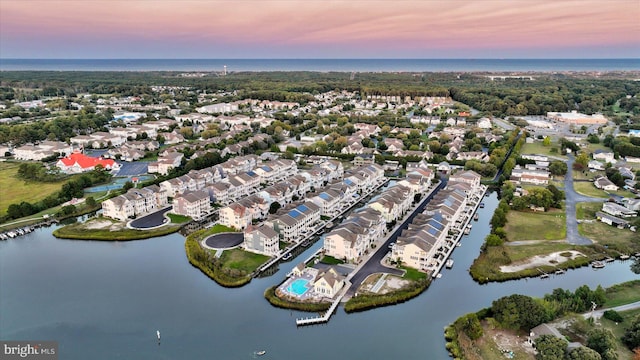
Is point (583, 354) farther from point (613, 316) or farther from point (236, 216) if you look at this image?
point (236, 216)

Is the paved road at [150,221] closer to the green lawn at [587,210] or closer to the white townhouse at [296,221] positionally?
the white townhouse at [296,221]

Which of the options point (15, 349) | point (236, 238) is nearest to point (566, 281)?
point (236, 238)

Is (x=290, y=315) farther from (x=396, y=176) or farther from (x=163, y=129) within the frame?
(x=163, y=129)

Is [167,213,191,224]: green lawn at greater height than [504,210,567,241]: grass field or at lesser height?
greater

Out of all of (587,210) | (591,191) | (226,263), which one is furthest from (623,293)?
(226,263)

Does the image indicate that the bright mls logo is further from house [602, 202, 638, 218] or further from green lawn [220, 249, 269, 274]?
house [602, 202, 638, 218]

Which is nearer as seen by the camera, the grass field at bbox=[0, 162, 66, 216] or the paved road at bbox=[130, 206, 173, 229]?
the paved road at bbox=[130, 206, 173, 229]

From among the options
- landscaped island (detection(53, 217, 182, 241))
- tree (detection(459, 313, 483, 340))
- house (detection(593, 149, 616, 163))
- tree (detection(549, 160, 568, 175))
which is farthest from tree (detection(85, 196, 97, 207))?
house (detection(593, 149, 616, 163))
